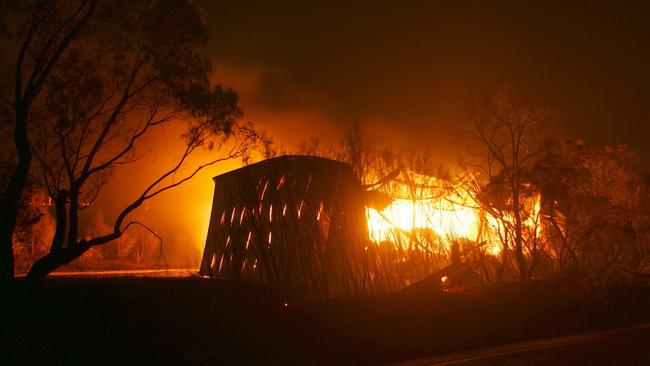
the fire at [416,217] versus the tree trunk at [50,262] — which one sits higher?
the fire at [416,217]

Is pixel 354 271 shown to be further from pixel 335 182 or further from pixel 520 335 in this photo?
pixel 520 335

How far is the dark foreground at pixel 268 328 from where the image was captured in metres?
7.39

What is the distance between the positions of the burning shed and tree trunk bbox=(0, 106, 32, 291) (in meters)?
4.97

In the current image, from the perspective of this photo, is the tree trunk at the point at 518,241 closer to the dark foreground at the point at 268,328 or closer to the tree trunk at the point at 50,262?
the dark foreground at the point at 268,328

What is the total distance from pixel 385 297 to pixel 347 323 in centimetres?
192

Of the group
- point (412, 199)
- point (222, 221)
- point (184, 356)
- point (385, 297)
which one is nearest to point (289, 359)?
point (184, 356)

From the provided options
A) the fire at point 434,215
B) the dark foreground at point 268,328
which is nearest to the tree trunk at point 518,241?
the fire at point 434,215

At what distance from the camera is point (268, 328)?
9.23 m

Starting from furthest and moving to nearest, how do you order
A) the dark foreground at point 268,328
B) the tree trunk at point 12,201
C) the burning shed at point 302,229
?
the burning shed at point 302,229 < the tree trunk at point 12,201 < the dark foreground at point 268,328

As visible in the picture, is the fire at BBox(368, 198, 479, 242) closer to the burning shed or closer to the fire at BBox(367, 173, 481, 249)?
the fire at BBox(367, 173, 481, 249)

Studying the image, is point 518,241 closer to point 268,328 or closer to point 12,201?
point 268,328

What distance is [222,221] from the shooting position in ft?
61.7

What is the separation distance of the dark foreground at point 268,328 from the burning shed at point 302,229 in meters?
0.96

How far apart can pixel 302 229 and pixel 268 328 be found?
4494 millimetres
